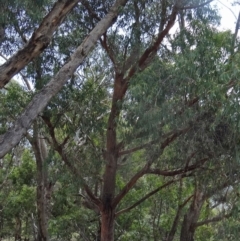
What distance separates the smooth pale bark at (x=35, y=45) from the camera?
5.07 meters

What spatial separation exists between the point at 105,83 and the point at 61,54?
2486 millimetres

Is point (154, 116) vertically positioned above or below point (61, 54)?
below

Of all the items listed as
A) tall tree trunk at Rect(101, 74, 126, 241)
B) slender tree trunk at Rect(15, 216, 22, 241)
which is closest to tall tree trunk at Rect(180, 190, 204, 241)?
tall tree trunk at Rect(101, 74, 126, 241)

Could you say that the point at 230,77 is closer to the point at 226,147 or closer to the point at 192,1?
the point at 226,147

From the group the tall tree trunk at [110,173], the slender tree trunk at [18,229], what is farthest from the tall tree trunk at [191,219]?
the slender tree trunk at [18,229]

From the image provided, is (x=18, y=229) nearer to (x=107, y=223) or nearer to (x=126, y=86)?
(x=107, y=223)

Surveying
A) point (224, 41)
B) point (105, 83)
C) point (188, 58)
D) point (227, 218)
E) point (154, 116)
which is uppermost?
point (105, 83)

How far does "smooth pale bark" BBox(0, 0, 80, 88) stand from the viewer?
507 cm

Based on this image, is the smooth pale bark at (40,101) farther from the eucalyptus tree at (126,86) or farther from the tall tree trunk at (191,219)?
the tall tree trunk at (191,219)

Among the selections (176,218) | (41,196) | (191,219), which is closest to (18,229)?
(41,196)

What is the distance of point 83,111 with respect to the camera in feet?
24.6

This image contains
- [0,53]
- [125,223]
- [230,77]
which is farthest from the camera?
[125,223]

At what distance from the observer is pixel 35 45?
5.20 meters

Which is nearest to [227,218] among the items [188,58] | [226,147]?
[226,147]
